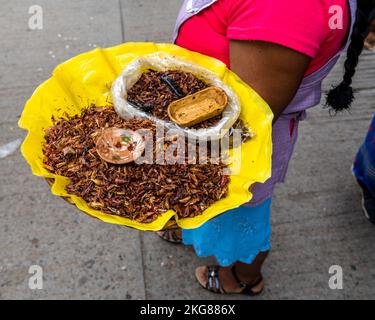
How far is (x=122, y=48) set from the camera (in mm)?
1828

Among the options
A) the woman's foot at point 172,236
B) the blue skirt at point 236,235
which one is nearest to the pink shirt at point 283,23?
the blue skirt at point 236,235

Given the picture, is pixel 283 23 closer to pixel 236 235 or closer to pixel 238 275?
pixel 236 235

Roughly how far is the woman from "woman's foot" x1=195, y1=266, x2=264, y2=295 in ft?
2.16

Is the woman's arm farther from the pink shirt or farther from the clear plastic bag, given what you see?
the clear plastic bag

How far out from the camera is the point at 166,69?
1793mm

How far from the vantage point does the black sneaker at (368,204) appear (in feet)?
9.58

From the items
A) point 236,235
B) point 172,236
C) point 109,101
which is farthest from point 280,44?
point 172,236

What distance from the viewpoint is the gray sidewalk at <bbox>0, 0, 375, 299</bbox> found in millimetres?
2670

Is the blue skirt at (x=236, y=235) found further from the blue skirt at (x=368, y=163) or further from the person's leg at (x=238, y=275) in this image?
the blue skirt at (x=368, y=163)

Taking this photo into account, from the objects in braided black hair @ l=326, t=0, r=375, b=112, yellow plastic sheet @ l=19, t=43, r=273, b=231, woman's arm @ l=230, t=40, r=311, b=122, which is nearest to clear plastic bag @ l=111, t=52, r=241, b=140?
yellow plastic sheet @ l=19, t=43, r=273, b=231

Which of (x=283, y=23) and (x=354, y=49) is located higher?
(x=283, y=23)

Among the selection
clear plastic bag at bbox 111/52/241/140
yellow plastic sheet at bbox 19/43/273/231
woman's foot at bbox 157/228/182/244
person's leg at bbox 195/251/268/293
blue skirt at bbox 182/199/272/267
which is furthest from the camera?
woman's foot at bbox 157/228/182/244

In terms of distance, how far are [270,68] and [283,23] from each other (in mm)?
158

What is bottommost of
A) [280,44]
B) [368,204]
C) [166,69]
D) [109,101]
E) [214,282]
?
[214,282]
